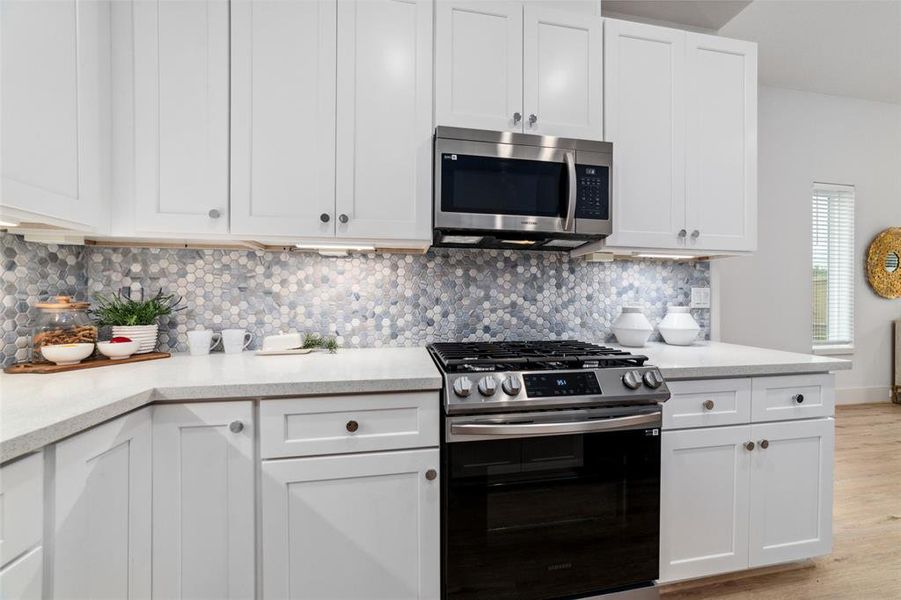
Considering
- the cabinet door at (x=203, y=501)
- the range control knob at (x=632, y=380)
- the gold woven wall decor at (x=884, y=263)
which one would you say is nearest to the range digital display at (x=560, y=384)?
the range control knob at (x=632, y=380)

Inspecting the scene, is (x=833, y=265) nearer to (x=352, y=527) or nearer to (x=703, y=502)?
(x=703, y=502)

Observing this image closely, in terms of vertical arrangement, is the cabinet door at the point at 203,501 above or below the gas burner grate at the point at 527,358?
below

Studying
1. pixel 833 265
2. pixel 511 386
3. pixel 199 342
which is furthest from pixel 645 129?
pixel 833 265

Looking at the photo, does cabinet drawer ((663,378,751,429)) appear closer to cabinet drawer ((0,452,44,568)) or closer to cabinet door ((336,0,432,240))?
cabinet door ((336,0,432,240))

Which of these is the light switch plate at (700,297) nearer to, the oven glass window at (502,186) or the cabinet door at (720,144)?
the cabinet door at (720,144)

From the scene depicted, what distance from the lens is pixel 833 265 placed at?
4207 mm

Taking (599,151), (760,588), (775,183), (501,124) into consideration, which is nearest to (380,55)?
(501,124)

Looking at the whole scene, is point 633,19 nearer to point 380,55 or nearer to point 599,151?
point 599,151

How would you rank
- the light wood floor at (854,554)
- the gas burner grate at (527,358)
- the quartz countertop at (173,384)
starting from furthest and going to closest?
the light wood floor at (854,554)
the gas burner grate at (527,358)
the quartz countertop at (173,384)

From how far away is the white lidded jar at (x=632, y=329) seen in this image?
211 centimetres

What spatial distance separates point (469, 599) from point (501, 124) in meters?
1.87

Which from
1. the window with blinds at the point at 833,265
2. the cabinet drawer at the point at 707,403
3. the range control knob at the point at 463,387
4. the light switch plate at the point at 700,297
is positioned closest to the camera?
the range control knob at the point at 463,387

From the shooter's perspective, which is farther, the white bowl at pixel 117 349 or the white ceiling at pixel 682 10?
the white ceiling at pixel 682 10

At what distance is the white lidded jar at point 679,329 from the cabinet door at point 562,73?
3.46 feet
